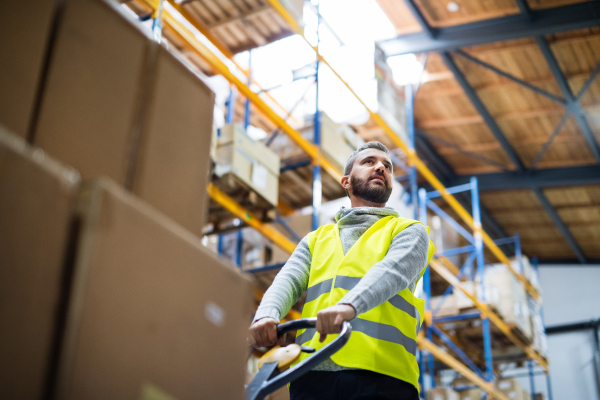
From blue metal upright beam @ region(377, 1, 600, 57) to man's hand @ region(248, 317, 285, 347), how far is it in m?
10.2

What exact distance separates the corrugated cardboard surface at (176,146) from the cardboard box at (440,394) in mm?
9197

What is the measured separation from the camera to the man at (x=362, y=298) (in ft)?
6.86

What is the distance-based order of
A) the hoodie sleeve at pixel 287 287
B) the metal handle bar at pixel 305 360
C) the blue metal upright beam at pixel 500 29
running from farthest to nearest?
the blue metal upright beam at pixel 500 29, the hoodie sleeve at pixel 287 287, the metal handle bar at pixel 305 360

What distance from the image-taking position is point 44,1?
4.42 feet

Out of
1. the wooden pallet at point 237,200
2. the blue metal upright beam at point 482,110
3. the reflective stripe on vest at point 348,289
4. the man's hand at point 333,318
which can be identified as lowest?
the man's hand at point 333,318

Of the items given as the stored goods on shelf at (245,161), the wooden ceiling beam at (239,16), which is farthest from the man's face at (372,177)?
the wooden ceiling beam at (239,16)

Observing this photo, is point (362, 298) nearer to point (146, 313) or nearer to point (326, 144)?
point (146, 313)

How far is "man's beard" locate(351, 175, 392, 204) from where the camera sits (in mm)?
2686

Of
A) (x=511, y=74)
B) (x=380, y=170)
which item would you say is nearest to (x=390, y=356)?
(x=380, y=170)

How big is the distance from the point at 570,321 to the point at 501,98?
312 inches

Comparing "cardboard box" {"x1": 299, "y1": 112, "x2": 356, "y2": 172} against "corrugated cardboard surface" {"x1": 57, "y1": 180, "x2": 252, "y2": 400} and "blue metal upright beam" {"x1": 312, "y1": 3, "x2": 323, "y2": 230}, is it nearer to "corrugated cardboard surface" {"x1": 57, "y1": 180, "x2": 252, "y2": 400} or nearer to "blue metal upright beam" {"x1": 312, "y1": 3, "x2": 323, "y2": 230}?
"blue metal upright beam" {"x1": 312, "y1": 3, "x2": 323, "y2": 230}

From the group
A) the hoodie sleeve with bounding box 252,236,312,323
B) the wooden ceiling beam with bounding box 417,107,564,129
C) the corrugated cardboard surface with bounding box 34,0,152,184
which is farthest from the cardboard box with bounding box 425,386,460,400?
the corrugated cardboard surface with bounding box 34,0,152,184

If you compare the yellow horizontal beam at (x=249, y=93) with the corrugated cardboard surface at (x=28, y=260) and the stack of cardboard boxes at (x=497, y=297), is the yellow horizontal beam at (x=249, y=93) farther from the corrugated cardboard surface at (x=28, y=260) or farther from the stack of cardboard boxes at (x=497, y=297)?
the corrugated cardboard surface at (x=28, y=260)

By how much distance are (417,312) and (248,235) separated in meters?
6.11
